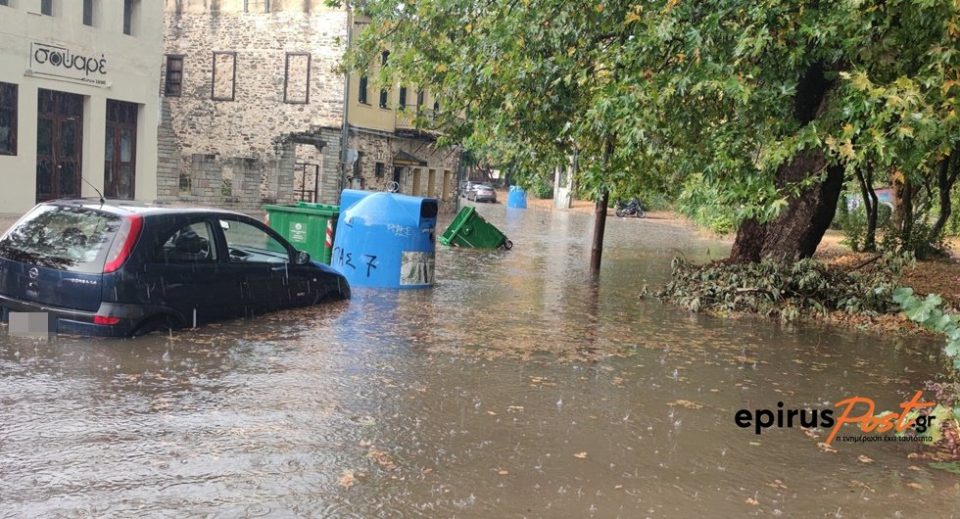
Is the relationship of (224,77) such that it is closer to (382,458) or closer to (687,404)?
(687,404)

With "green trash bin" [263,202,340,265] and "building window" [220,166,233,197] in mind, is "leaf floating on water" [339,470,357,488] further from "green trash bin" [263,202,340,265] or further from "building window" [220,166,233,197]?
"building window" [220,166,233,197]

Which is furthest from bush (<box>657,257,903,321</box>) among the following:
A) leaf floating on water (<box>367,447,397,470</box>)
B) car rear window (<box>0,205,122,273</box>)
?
car rear window (<box>0,205,122,273</box>)

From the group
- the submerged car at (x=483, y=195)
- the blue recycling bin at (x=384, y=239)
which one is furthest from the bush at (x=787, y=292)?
the submerged car at (x=483, y=195)

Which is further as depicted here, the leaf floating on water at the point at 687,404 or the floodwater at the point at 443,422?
the leaf floating on water at the point at 687,404

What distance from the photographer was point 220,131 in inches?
1307

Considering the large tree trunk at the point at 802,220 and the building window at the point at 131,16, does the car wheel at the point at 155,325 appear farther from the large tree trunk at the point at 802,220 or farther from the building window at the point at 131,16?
the building window at the point at 131,16

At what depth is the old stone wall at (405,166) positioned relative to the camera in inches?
1329

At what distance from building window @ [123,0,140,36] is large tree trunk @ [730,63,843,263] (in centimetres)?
1819

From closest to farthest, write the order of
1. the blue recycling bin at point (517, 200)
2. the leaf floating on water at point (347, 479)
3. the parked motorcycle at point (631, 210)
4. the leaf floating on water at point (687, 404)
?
the leaf floating on water at point (347, 479) < the leaf floating on water at point (687, 404) < the parked motorcycle at point (631, 210) < the blue recycling bin at point (517, 200)

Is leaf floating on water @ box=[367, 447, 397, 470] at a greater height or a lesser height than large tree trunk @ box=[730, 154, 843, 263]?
lesser

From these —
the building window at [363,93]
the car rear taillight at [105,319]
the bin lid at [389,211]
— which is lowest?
the car rear taillight at [105,319]

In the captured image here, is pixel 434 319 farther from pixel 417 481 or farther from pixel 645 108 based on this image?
pixel 417 481

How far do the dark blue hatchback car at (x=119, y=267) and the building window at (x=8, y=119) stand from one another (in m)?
14.7

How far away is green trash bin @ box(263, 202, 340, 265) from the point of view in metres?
13.3
